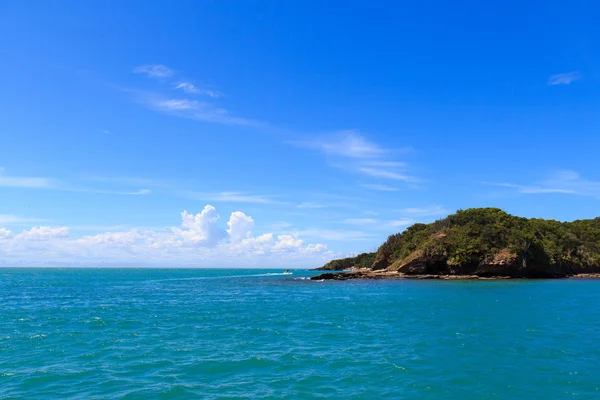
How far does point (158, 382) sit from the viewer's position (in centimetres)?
1900

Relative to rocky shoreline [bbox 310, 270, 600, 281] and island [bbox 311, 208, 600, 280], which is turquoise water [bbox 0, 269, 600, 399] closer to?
rocky shoreline [bbox 310, 270, 600, 281]

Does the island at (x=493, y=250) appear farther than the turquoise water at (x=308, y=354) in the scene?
Yes

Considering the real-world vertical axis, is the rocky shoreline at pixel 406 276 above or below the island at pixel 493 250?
below

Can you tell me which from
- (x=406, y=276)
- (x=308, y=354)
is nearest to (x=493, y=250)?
(x=406, y=276)

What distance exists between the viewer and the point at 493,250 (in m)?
98.9

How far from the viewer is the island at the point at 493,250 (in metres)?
98.9

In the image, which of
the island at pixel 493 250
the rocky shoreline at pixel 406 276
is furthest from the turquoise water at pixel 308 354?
the island at pixel 493 250

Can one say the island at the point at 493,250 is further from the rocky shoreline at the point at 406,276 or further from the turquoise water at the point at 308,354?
the turquoise water at the point at 308,354

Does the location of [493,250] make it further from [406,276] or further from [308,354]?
[308,354]

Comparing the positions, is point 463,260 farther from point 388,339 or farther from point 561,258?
point 388,339

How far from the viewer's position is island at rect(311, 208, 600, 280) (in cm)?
9894

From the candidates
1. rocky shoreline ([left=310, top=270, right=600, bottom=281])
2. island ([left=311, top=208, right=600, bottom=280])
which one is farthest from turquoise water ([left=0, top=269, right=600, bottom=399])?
island ([left=311, top=208, right=600, bottom=280])

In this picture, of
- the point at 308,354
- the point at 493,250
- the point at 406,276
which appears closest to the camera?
the point at 308,354

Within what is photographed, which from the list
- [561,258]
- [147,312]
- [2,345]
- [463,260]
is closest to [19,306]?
[147,312]
